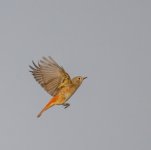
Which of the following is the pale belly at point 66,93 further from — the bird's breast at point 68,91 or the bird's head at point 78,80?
the bird's head at point 78,80

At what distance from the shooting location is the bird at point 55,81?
24.0ft

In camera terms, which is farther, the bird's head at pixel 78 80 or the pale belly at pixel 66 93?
the bird's head at pixel 78 80

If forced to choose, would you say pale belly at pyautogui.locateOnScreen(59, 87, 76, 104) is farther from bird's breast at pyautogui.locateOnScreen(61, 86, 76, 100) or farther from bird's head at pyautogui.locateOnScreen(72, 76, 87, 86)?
bird's head at pyautogui.locateOnScreen(72, 76, 87, 86)

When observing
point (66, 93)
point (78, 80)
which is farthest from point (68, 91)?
point (78, 80)

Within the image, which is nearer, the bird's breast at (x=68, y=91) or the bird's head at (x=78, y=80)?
the bird's breast at (x=68, y=91)

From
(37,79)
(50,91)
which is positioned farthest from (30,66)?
(50,91)

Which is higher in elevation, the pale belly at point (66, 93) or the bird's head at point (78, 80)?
the bird's head at point (78, 80)

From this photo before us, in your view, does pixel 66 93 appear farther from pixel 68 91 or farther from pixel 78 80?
pixel 78 80

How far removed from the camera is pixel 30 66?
8727 mm

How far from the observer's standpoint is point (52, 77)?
8.05 metres

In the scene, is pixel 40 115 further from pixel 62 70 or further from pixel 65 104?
pixel 62 70

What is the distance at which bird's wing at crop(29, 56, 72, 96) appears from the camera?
305 inches

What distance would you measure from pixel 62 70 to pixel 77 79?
1.68 feet

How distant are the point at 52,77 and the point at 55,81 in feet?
0.42
